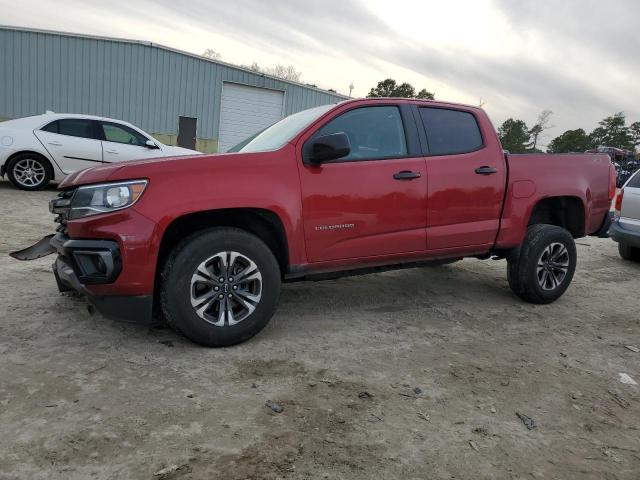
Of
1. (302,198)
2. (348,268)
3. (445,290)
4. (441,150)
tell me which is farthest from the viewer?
(445,290)

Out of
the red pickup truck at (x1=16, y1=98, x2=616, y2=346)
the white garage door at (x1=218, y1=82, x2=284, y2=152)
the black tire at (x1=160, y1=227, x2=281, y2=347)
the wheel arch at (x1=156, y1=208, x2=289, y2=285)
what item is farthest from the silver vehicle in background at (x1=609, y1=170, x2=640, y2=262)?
the white garage door at (x1=218, y1=82, x2=284, y2=152)

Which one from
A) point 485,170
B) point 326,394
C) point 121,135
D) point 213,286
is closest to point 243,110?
point 121,135

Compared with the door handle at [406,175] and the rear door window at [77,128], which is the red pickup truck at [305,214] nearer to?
the door handle at [406,175]

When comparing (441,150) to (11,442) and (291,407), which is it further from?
(11,442)

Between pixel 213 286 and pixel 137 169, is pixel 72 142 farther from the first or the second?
pixel 213 286

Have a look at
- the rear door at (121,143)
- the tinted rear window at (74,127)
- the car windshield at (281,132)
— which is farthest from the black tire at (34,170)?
the car windshield at (281,132)

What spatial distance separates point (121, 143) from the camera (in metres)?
9.94

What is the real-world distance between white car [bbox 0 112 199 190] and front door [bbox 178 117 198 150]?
888cm

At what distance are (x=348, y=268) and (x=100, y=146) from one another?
7.58 m

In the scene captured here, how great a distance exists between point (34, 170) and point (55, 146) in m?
0.66

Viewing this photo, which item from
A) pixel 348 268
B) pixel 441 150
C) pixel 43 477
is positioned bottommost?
pixel 43 477

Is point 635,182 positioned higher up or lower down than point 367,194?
higher up

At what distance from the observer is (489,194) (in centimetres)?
442

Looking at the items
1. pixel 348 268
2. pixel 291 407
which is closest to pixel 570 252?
pixel 348 268
